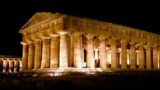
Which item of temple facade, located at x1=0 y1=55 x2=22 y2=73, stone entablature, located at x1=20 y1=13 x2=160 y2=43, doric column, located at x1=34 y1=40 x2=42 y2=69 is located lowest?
temple facade, located at x1=0 y1=55 x2=22 y2=73

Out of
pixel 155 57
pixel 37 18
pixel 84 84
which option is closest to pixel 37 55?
pixel 37 18

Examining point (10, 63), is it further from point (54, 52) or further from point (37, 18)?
point (54, 52)

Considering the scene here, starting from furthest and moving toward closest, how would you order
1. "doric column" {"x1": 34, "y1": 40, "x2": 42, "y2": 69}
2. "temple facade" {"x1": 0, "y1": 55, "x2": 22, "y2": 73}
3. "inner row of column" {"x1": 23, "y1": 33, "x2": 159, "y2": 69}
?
"temple facade" {"x1": 0, "y1": 55, "x2": 22, "y2": 73} → "doric column" {"x1": 34, "y1": 40, "x2": 42, "y2": 69} → "inner row of column" {"x1": 23, "y1": 33, "x2": 159, "y2": 69}

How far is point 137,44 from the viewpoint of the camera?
5447 cm

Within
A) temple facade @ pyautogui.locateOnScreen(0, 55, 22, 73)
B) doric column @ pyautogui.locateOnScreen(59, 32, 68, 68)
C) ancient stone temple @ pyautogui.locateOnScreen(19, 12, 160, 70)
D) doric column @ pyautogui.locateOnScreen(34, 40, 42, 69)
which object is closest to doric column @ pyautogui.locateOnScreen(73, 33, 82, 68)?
ancient stone temple @ pyautogui.locateOnScreen(19, 12, 160, 70)

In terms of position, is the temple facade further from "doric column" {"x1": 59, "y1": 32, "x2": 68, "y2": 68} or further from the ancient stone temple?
"doric column" {"x1": 59, "y1": 32, "x2": 68, "y2": 68}

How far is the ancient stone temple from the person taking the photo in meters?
40.9

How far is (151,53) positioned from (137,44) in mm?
8663

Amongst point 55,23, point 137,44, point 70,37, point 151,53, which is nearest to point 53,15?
point 55,23

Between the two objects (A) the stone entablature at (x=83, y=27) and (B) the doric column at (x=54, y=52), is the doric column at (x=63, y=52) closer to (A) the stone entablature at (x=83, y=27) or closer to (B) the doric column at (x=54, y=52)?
(A) the stone entablature at (x=83, y=27)

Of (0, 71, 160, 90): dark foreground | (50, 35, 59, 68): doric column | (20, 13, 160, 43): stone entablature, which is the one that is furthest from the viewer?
(50, 35, 59, 68): doric column

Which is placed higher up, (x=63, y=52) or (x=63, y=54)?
(x=63, y=52)

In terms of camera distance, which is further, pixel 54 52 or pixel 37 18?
pixel 37 18

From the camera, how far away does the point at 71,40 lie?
143ft
